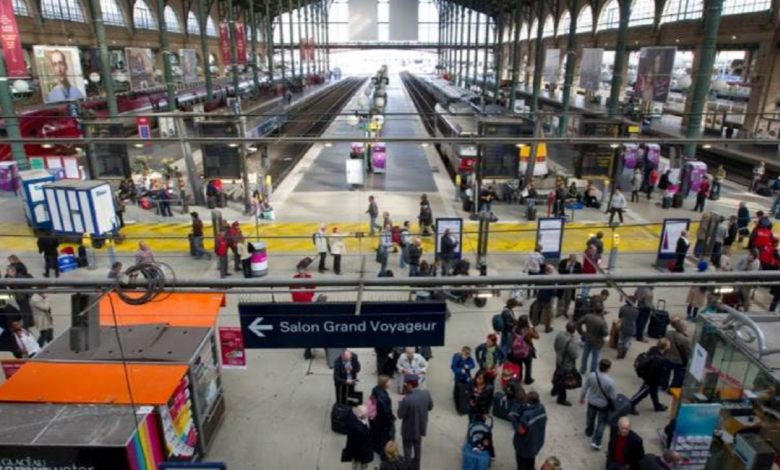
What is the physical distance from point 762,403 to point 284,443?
600cm

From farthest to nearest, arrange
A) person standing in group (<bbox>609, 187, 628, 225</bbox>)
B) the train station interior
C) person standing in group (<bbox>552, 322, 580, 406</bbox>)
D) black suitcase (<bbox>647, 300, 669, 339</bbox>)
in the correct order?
person standing in group (<bbox>609, 187, 628, 225</bbox>), black suitcase (<bbox>647, 300, 669, 339</bbox>), person standing in group (<bbox>552, 322, 580, 406</bbox>), the train station interior

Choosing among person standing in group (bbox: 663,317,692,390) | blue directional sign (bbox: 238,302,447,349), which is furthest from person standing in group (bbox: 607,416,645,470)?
blue directional sign (bbox: 238,302,447,349)

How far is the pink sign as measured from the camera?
808 cm

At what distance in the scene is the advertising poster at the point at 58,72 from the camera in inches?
802

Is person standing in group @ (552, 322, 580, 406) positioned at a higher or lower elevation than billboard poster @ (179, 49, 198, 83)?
→ lower

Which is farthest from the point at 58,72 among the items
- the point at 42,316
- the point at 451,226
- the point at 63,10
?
the point at 63,10

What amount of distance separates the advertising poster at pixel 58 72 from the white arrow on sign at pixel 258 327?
63.2 feet

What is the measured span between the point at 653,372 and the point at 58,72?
22022 millimetres

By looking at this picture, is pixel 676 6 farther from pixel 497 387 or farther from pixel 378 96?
pixel 497 387

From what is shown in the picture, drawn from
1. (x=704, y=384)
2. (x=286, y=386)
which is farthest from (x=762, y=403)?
(x=286, y=386)

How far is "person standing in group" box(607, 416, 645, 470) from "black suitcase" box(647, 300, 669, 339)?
4.36 m

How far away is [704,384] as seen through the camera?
276 inches

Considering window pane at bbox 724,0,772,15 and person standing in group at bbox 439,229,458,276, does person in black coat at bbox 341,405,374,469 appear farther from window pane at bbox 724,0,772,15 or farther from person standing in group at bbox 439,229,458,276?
window pane at bbox 724,0,772,15

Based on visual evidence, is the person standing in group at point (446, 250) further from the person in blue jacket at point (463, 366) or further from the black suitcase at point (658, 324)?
the person in blue jacket at point (463, 366)
